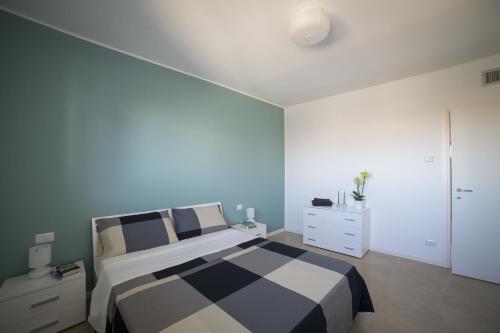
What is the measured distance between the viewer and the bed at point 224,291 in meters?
1.08

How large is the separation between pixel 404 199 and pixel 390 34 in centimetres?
223

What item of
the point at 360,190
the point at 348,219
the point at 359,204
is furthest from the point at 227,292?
the point at 360,190

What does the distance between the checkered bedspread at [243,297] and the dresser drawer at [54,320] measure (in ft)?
2.19

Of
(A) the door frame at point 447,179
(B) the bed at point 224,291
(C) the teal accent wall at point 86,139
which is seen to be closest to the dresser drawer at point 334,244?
(A) the door frame at point 447,179

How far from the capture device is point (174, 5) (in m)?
1.62

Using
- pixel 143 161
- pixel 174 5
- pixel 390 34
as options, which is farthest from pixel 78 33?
pixel 390 34

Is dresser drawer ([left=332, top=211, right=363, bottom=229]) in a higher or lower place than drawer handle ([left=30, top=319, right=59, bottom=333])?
higher

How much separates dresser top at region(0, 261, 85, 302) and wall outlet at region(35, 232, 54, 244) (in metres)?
0.27

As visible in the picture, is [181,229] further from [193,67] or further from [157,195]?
[193,67]

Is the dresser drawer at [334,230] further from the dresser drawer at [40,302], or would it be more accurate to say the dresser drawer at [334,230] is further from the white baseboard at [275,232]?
the dresser drawer at [40,302]

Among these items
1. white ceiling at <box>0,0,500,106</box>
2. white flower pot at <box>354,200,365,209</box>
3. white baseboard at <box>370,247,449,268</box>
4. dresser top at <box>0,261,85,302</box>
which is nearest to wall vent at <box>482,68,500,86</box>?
white ceiling at <box>0,0,500,106</box>

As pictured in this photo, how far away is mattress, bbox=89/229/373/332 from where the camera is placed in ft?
3.53

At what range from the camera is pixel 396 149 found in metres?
3.06

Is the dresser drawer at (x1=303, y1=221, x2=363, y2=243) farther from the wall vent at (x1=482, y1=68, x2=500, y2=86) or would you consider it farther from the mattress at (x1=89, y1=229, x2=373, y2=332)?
the wall vent at (x1=482, y1=68, x2=500, y2=86)
